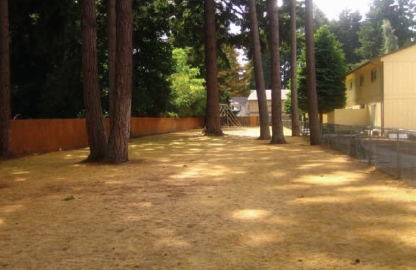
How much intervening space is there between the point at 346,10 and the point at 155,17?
227 feet

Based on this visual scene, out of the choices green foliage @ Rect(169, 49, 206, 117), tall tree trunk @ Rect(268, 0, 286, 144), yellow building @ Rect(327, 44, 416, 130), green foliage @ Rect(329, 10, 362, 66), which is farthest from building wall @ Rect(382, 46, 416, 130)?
green foliage @ Rect(329, 10, 362, 66)

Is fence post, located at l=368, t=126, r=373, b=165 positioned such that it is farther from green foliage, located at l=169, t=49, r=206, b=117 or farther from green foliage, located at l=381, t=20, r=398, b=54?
green foliage, located at l=381, t=20, r=398, b=54

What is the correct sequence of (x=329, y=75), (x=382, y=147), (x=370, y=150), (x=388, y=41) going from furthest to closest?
(x=388, y=41), (x=329, y=75), (x=370, y=150), (x=382, y=147)

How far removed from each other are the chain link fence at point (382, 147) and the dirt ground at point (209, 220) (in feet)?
1.23

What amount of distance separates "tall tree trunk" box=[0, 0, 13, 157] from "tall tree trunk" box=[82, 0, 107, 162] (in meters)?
3.53

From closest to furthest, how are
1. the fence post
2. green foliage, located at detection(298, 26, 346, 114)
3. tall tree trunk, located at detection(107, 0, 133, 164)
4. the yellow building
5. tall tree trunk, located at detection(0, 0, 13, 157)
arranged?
the fence post < tall tree trunk, located at detection(107, 0, 133, 164) < tall tree trunk, located at detection(0, 0, 13, 157) < the yellow building < green foliage, located at detection(298, 26, 346, 114)

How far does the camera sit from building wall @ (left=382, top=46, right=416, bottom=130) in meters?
27.9

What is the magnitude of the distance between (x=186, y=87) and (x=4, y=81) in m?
34.3

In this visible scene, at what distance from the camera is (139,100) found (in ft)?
104

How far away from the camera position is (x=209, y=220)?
277 inches

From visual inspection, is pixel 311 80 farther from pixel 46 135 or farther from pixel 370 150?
pixel 46 135

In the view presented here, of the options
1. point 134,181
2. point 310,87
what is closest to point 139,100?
point 310,87

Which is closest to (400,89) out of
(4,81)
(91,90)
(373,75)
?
(373,75)

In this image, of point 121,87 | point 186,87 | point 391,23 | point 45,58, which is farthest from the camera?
point 391,23
